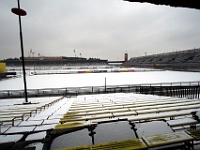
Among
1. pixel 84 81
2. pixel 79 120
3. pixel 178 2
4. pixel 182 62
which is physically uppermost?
pixel 182 62

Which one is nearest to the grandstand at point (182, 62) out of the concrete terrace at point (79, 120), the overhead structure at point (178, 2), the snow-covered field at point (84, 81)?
the snow-covered field at point (84, 81)

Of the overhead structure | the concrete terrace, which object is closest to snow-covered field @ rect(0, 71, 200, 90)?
the concrete terrace

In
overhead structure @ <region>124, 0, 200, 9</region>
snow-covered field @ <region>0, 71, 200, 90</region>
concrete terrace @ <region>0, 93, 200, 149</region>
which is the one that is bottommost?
snow-covered field @ <region>0, 71, 200, 90</region>

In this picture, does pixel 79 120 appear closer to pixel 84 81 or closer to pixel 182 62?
pixel 84 81

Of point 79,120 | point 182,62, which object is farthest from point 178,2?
point 182,62

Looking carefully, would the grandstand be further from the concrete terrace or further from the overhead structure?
the overhead structure

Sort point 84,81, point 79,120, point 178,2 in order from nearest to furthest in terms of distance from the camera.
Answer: point 178,2
point 79,120
point 84,81

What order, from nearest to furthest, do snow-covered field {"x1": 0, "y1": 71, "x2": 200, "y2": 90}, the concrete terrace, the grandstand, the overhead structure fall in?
the overhead structure → the concrete terrace → snow-covered field {"x1": 0, "y1": 71, "x2": 200, "y2": 90} → the grandstand

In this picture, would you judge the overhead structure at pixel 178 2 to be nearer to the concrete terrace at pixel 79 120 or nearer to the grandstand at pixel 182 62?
the concrete terrace at pixel 79 120

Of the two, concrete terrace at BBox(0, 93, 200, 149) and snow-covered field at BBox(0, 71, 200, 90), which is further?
snow-covered field at BBox(0, 71, 200, 90)

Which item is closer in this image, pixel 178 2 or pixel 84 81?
pixel 178 2

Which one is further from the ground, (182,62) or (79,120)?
(182,62)

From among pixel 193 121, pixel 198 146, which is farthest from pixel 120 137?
pixel 193 121

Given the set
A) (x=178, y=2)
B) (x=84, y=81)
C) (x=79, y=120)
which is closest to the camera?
(x=178, y=2)
